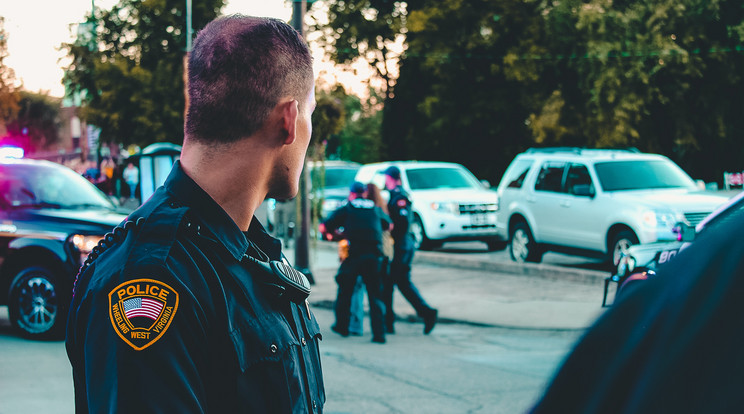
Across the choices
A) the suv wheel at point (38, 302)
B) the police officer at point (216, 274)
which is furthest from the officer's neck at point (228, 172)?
the suv wheel at point (38, 302)

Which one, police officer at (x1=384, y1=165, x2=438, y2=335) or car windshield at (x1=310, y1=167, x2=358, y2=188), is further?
car windshield at (x1=310, y1=167, x2=358, y2=188)

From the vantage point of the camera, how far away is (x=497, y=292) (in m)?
12.5

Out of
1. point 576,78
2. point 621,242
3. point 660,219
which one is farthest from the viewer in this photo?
point 576,78

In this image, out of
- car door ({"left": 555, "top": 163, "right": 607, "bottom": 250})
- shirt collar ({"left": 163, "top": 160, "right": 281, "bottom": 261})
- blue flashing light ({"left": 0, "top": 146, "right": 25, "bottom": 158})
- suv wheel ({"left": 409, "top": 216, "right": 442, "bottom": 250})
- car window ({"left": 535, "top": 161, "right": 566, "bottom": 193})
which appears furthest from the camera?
suv wheel ({"left": 409, "top": 216, "right": 442, "bottom": 250})

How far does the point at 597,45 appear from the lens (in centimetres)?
2847

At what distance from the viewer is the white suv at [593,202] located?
12.7 m

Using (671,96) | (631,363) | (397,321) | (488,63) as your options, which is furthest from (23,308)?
(488,63)

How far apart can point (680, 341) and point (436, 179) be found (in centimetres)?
1835

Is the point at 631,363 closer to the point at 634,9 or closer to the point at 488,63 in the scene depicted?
the point at 634,9

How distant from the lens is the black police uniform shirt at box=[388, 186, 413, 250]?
9.92 meters

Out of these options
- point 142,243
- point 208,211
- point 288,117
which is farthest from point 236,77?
point 142,243

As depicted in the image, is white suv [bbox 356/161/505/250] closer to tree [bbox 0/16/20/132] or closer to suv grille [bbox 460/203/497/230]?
suv grille [bbox 460/203/497/230]

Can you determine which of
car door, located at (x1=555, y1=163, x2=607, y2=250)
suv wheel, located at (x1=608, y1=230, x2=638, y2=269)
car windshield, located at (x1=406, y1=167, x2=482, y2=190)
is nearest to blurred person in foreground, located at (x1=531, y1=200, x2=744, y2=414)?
suv wheel, located at (x1=608, y1=230, x2=638, y2=269)

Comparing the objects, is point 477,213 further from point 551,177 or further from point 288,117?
point 288,117
